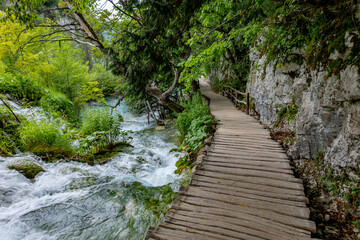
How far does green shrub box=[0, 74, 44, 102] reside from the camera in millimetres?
8264

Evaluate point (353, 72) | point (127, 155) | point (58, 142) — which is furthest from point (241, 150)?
point (58, 142)

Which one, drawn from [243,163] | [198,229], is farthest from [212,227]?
[243,163]

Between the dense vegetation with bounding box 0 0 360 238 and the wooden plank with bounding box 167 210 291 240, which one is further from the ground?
the dense vegetation with bounding box 0 0 360 238

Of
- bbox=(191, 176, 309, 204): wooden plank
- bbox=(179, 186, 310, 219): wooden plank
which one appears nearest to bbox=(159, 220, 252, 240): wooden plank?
bbox=(179, 186, 310, 219): wooden plank

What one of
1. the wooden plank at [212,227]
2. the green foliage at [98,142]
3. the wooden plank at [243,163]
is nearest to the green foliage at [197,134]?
the wooden plank at [243,163]

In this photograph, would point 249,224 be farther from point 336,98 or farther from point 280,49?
point 280,49

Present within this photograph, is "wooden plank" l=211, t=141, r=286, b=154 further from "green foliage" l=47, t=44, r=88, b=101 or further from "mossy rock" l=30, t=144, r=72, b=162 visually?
"green foliage" l=47, t=44, r=88, b=101

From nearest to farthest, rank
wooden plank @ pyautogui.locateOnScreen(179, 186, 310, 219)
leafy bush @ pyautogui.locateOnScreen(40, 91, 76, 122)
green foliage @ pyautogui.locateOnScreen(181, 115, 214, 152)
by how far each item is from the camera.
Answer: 1. wooden plank @ pyautogui.locateOnScreen(179, 186, 310, 219)
2. green foliage @ pyautogui.locateOnScreen(181, 115, 214, 152)
3. leafy bush @ pyautogui.locateOnScreen(40, 91, 76, 122)

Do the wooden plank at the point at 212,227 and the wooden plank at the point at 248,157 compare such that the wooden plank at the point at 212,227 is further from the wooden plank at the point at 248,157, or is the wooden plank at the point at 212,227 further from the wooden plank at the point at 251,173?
the wooden plank at the point at 248,157

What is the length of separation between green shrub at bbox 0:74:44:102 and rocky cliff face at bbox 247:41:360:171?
11.7 m

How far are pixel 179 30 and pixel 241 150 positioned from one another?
3.81 meters

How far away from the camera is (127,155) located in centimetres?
668

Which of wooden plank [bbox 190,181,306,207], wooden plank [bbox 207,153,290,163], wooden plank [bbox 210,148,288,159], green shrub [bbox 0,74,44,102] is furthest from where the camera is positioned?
green shrub [bbox 0,74,44,102]

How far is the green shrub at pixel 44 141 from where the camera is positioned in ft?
19.0
